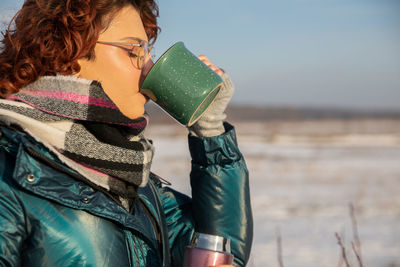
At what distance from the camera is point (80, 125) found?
54.9 inches

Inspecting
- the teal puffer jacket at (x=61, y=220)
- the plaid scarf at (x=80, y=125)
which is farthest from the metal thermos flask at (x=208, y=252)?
the plaid scarf at (x=80, y=125)

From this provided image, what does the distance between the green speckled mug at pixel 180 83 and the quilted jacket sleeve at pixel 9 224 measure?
49 cm

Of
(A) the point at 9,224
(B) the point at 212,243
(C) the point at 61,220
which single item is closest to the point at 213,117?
(B) the point at 212,243

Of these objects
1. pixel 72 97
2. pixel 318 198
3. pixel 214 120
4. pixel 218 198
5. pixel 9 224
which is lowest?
pixel 9 224

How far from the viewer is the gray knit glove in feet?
5.64

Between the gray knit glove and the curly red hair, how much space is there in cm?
44

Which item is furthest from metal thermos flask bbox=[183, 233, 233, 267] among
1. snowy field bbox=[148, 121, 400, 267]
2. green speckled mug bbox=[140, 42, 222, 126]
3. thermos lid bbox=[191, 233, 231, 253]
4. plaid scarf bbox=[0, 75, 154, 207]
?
snowy field bbox=[148, 121, 400, 267]

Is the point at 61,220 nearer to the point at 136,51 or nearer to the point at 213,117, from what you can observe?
the point at 136,51

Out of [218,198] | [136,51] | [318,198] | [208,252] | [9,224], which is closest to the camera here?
[9,224]

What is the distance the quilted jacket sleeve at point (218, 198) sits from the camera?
1687mm

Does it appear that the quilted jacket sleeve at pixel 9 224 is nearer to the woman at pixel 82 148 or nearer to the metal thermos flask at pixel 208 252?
the woman at pixel 82 148

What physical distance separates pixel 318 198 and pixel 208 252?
6.18 m

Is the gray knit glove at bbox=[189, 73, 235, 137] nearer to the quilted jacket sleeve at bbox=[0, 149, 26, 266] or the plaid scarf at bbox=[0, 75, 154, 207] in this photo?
the plaid scarf at bbox=[0, 75, 154, 207]

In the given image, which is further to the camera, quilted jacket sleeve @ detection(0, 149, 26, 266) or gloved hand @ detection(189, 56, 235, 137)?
gloved hand @ detection(189, 56, 235, 137)
